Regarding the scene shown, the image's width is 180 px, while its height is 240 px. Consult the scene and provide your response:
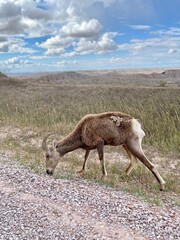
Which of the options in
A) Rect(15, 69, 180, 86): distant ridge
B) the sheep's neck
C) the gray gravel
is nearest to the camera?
the gray gravel

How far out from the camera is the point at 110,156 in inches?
484

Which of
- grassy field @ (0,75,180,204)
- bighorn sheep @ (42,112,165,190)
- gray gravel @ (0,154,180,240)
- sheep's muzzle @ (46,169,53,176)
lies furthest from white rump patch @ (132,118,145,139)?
sheep's muzzle @ (46,169,53,176)

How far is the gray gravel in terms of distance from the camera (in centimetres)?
593

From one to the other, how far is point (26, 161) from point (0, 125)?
6.98 meters

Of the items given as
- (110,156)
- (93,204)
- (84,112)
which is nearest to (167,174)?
(110,156)

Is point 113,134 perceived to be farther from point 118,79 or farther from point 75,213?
point 118,79

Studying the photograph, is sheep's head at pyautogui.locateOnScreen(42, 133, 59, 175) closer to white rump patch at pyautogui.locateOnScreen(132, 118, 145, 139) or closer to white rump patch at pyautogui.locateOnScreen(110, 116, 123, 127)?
white rump patch at pyautogui.locateOnScreen(110, 116, 123, 127)

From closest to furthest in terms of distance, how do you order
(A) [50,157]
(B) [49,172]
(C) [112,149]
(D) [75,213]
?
1. (D) [75,213]
2. (B) [49,172]
3. (A) [50,157]
4. (C) [112,149]

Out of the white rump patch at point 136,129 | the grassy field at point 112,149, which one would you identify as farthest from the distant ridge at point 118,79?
the white rump patch at point 136,129

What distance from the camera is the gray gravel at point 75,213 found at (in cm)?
593

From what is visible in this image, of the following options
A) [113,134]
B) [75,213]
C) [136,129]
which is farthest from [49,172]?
[75,213]

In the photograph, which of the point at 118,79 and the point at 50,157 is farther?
the point at 118,79

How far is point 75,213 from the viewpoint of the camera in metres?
6.62

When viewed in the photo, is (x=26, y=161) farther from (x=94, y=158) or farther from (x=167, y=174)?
(x=167, y=174)
